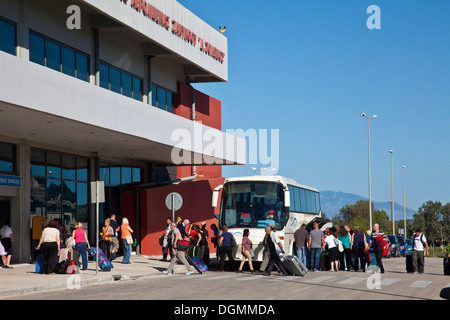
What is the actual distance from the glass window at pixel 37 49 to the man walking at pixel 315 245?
37.9 feet

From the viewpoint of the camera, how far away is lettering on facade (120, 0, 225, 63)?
28.3m

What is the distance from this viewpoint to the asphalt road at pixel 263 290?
563 inches

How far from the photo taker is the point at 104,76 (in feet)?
95.9

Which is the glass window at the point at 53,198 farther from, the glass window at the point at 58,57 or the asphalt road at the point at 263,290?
the asphalt road at the point at 263,290

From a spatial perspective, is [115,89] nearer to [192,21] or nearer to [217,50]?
[192,21]

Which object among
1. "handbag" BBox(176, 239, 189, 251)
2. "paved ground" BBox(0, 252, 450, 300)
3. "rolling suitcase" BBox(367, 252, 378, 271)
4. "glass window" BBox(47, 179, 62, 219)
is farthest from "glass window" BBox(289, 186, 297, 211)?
"glass window" BBox(47, 179, 62, 219)

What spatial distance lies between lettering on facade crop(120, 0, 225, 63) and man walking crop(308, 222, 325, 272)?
11.6m

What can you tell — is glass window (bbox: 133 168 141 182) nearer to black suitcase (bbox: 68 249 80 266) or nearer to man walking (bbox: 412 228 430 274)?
black suitcase (bbox: 68 249 80 266)

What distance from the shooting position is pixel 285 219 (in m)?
25.1

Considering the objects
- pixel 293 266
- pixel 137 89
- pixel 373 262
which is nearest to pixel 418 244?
pixel 373 262

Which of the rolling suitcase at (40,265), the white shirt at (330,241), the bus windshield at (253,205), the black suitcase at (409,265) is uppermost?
the bus windshield at (253,205)

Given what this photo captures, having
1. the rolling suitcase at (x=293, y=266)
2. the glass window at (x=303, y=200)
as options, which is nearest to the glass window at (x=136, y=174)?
the glass window at (x=303, y=200)

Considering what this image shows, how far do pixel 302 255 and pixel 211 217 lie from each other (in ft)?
45.3
